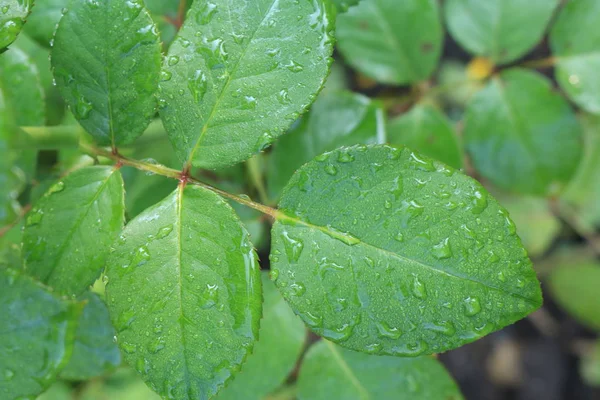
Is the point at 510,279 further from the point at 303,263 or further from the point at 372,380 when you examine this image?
the point at 372,380

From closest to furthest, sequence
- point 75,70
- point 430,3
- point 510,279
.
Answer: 1. point 510,279
2. point 75,70
3. point 430,3

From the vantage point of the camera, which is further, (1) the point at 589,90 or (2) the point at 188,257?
(1) the point at 589,90

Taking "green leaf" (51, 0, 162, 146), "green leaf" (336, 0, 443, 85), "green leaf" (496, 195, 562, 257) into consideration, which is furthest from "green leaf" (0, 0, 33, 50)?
"green leaf" (496, 195, 562, 257)

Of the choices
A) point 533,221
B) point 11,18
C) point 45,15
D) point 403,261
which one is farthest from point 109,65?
point 533,221

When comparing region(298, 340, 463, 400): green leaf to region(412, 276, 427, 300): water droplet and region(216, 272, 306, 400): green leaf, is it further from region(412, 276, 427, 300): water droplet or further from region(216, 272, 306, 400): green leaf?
region(412, 276, 427, 300): water droplet

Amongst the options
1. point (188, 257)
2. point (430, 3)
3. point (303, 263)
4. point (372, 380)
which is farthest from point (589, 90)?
point (188, 257)

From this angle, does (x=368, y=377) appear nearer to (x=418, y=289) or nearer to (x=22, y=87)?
(x=418, y=289)
